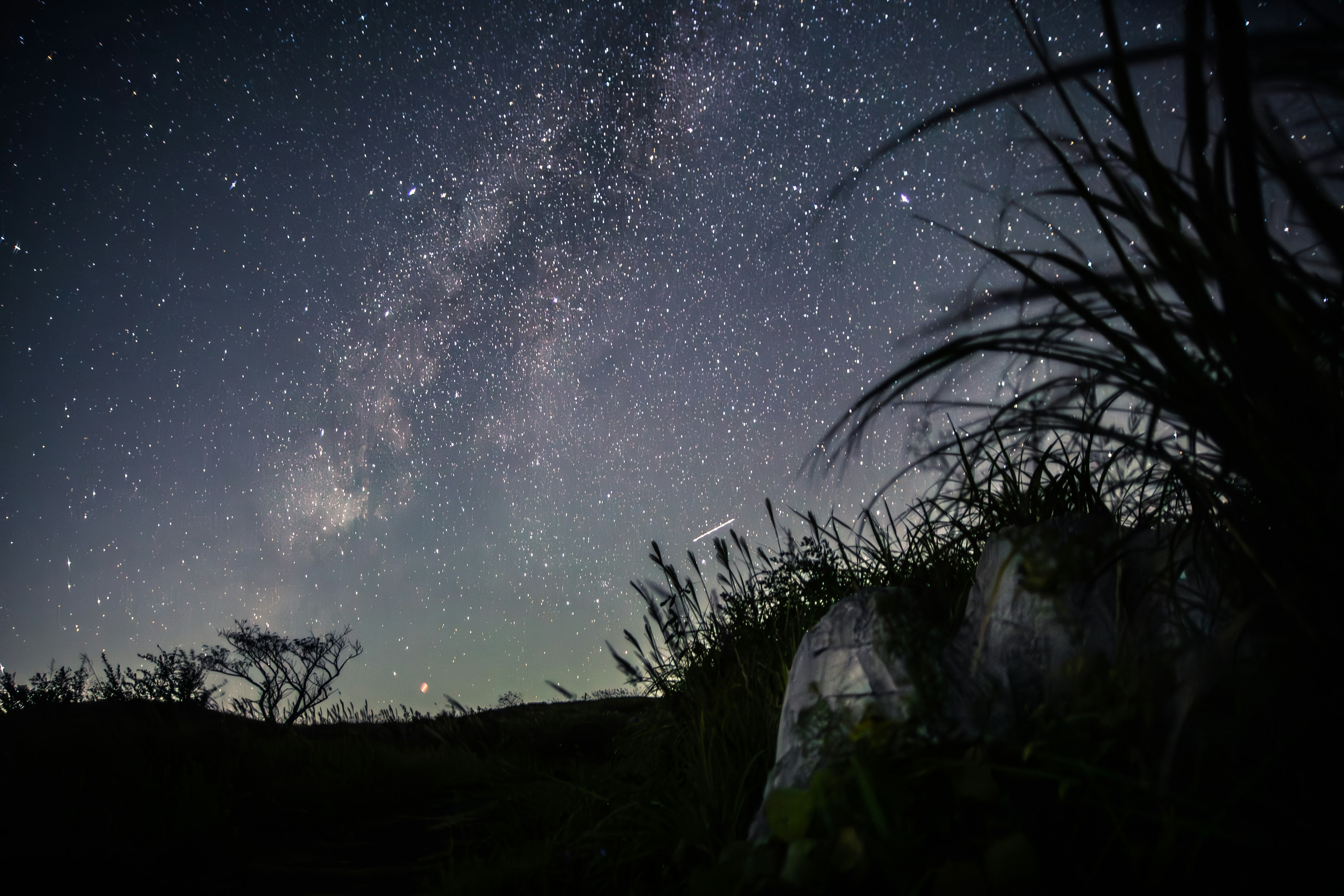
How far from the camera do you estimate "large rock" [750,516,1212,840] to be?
1091 mm

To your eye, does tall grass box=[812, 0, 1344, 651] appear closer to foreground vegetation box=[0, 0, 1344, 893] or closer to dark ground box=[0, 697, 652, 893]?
foreground vegetation box=[0, 0, 1344, 893]

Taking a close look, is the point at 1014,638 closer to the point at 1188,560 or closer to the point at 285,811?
the point at 1188,560

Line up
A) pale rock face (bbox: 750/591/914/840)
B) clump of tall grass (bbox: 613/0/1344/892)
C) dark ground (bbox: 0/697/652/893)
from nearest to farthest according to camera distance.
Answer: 1. clump of tall grass (bbox: 613/0/1344/892)
2. pale rock face (bbox: 750/591/914/840)
3. dark ground (bbox: 0/697/652/893)

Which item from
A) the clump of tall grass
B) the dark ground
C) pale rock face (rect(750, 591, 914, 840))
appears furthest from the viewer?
the dark ground

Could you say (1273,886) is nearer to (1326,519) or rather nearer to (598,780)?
Answer: (1326,519)

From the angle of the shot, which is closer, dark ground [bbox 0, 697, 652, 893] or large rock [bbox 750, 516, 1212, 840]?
large rock [bbox 750, 516, 1212, 840]

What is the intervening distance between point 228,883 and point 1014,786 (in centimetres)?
250

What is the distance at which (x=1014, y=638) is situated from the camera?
56.9 inches

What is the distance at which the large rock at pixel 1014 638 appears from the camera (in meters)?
1.09

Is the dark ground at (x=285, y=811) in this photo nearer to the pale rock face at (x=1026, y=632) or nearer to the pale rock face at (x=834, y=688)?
the pale rock face at (x=834, y=688)

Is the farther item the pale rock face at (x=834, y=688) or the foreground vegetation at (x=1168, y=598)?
the pale rock face at (x=834, y=688)

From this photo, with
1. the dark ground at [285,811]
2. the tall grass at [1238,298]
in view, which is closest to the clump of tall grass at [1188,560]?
the tall grass at [1238,298]

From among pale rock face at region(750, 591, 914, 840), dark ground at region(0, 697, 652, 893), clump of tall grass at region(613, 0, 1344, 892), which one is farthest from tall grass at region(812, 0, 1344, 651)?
dark ground at region(0, 697, 652, 893)

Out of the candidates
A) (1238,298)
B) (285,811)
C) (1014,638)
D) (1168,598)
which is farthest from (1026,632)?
(285,811)
